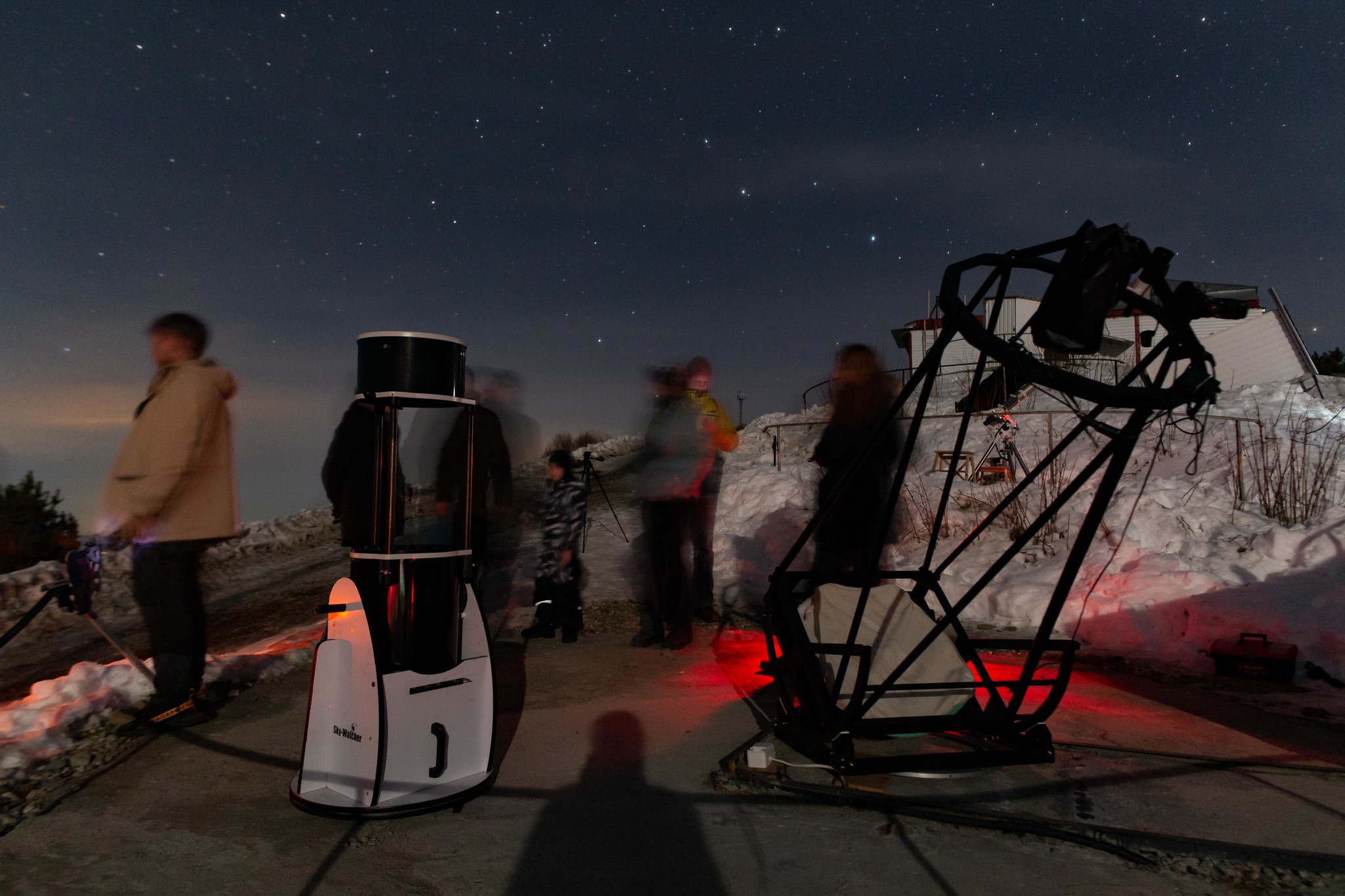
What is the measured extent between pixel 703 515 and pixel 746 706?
5.97 ft

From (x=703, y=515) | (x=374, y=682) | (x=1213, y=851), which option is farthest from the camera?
(x=703, y=515)

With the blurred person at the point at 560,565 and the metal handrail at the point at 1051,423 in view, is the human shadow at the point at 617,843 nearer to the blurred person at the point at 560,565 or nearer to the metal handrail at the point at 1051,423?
the metal handrail at the point at 1051,423

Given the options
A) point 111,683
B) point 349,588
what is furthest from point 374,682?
point 111,683

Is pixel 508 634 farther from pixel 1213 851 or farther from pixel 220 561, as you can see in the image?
pixel 220 561

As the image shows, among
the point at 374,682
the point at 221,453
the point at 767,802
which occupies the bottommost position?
the point at 767,802

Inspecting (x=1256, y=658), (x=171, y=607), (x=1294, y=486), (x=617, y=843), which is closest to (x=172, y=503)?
(x=171, y=607)

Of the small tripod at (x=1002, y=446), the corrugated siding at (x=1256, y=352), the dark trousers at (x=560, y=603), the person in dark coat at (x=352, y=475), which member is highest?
the corrugated siding at (x=1256, y=352)

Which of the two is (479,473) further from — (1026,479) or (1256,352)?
(1256,352)

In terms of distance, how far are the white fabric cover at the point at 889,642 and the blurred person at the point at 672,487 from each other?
2.08 metres

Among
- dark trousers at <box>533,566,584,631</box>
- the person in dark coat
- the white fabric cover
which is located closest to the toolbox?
the white fabric cover

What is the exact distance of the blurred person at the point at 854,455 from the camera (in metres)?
4.90

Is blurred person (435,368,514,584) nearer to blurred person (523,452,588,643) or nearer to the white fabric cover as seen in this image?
blurred person (523,452,588,643)

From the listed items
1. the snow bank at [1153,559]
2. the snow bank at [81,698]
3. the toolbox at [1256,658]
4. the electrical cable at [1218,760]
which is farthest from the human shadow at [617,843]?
the toolbox at [1256,658]

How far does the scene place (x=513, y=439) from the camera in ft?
19.3
